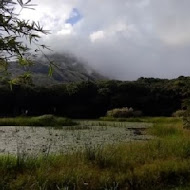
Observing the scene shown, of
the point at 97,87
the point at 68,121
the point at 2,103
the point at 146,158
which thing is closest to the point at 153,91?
the point at 97,87

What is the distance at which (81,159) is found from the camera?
10.6 metres

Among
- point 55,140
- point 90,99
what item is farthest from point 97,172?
point 90,99

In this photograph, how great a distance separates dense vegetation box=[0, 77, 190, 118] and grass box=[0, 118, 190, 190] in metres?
36.8

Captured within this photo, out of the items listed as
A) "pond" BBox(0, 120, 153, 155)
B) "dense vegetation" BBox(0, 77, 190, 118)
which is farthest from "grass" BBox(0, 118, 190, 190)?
"dense vegetation" BBox(0, 77, 190, 118)

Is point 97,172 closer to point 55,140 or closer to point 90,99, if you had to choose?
point 55,140

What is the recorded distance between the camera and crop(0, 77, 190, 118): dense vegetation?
157 feet

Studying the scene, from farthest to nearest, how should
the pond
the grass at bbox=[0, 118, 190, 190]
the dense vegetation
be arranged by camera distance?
the dense vegetation, the pond, the grass at bbox=[0, 118, 190, 190]

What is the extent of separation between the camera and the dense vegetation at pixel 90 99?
4794cm

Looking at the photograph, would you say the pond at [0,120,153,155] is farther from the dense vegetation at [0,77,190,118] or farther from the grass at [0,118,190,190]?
the dense vegetation at [0,77,190,118]

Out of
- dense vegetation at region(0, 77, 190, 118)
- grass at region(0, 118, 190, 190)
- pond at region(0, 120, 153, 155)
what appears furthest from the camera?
dense vegetation at region(0, 77, 190, 118)

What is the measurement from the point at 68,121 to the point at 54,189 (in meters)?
25.3

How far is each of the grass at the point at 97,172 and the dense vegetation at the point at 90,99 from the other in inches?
1450

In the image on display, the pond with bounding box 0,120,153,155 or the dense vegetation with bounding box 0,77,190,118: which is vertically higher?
the dense vegetation with bounding box 0,77,190,118

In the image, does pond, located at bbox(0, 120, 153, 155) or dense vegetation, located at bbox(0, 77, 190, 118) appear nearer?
pond, located at bbox(0, 120, 153, 155)
